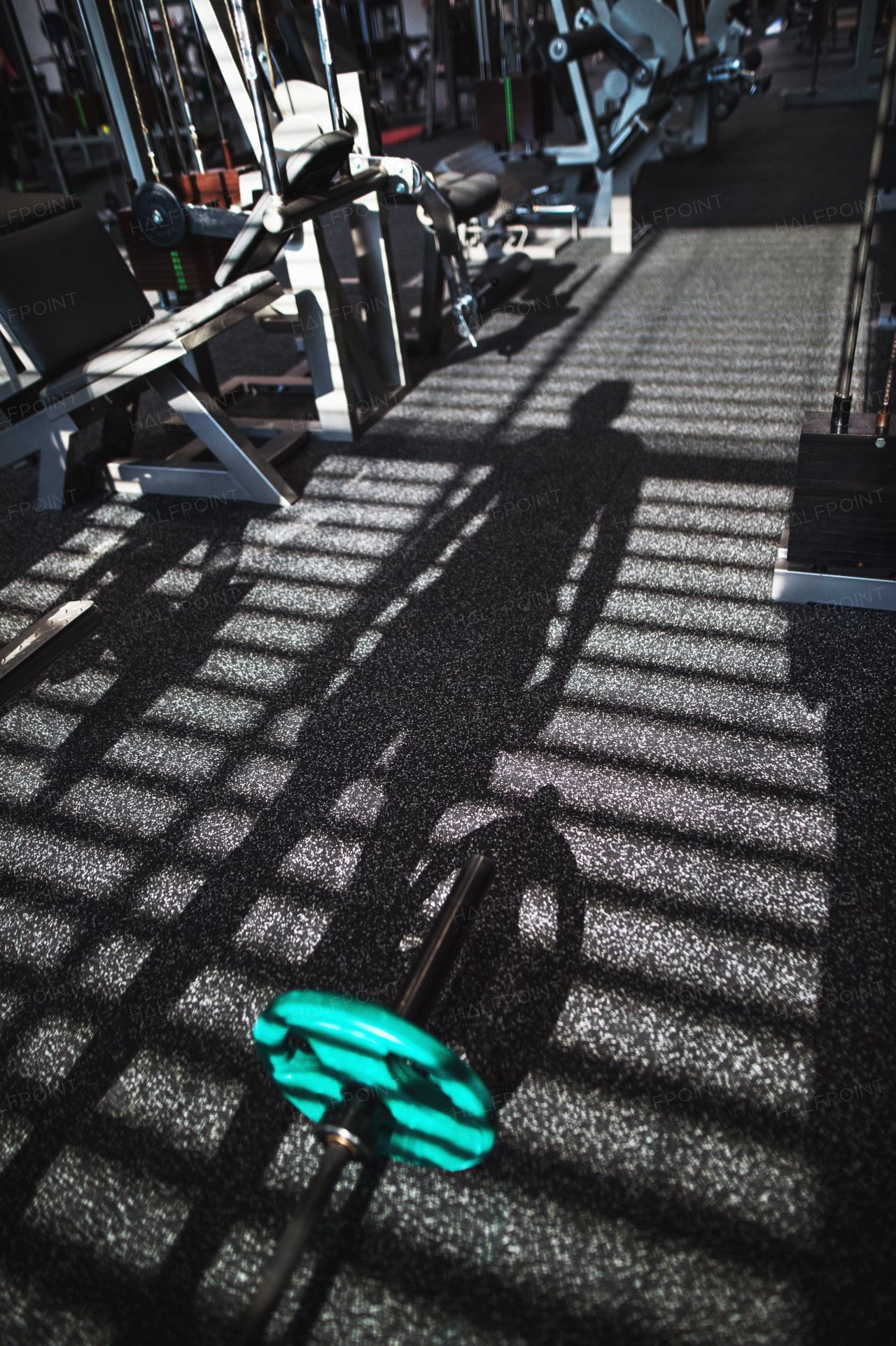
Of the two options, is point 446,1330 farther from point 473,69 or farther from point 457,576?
point 473,69

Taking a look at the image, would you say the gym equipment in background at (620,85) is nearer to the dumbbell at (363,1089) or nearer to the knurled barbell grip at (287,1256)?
the dumbbell at (363,1089)

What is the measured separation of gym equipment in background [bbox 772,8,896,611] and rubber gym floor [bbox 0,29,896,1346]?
0.08 metres

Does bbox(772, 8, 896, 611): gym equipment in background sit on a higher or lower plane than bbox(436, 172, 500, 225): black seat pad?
lower

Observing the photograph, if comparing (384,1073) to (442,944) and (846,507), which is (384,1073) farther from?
(846,507)

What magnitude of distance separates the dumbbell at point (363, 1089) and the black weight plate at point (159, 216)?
7.93 feet

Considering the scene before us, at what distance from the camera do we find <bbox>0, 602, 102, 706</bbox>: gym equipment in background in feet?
5.64

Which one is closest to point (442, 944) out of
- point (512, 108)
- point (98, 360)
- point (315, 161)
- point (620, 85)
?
point (98, 360)

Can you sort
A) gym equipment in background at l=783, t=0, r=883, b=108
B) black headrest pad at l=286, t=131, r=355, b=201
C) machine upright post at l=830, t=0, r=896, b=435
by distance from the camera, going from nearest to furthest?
machine upright post at l=830, t=0, r=896, b=435 → black headrest pad at l=286, t=131, r=355, b=201 → gym equipment in background at l=783, t=0, r=883, b=108

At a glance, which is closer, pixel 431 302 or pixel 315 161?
pixel 315 161

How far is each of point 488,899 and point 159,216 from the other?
7.55 feet

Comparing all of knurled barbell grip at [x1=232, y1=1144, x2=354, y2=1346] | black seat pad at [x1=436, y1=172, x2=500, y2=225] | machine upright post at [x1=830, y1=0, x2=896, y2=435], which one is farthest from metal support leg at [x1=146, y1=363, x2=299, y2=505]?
knurled barbell grip at [x1=232, y1=1144, x2=354, y2=1346]

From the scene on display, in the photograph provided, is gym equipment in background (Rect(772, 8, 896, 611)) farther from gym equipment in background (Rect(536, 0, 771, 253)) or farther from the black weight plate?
gym equipment in background (Rect(536, 0, 771, 253))

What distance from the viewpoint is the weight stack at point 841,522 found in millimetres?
1773

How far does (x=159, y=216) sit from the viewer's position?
2.55 meters
